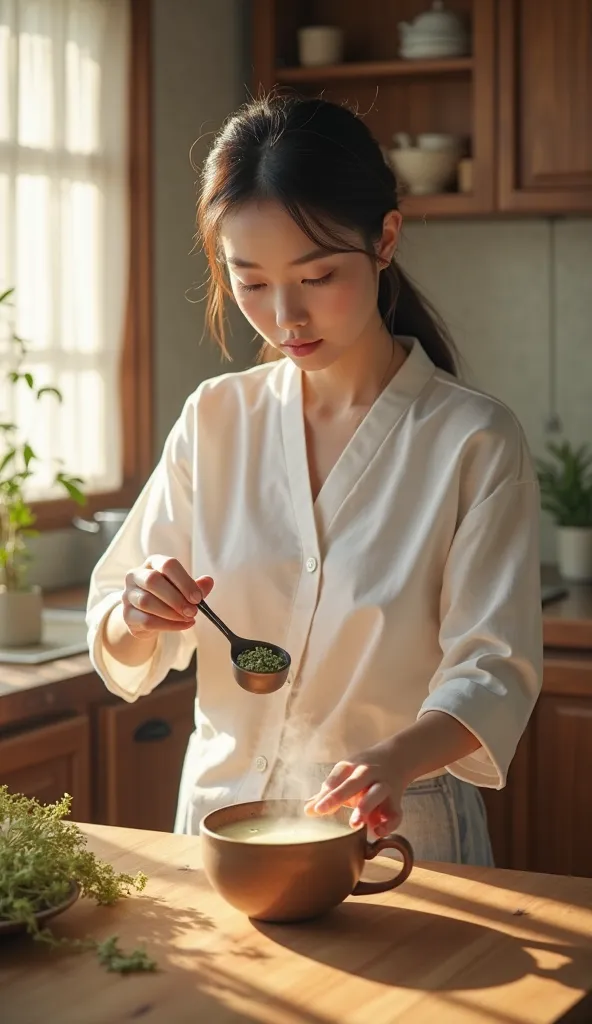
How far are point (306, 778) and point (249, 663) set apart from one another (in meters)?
0.21

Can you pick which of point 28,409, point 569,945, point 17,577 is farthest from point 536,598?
point 28,409

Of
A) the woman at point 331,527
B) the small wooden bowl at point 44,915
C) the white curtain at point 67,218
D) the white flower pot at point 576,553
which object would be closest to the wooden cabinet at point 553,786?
the white flower pot at point 576,553

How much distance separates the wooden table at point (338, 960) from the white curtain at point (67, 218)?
1.83 meters

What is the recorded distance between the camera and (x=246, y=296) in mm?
1600

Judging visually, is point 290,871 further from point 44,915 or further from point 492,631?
point 492,631

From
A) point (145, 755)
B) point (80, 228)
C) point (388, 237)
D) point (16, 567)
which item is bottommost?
point (145, 755)

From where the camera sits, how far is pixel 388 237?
5.57 feet

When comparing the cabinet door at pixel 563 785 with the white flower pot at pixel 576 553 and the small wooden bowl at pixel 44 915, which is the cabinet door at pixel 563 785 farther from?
the small wooden bowl at pixel 44 915

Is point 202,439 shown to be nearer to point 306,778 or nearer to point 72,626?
point 306,778

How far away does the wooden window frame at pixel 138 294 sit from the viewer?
333 cm

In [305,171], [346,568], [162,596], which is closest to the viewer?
[162,596]

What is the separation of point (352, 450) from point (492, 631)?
1.12 ft

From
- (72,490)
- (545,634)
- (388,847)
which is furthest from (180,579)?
(545,634)

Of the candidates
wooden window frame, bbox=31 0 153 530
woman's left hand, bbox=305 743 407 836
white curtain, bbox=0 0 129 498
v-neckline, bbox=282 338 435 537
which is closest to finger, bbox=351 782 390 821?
woman's left hand, bbox=305 743 407 836
